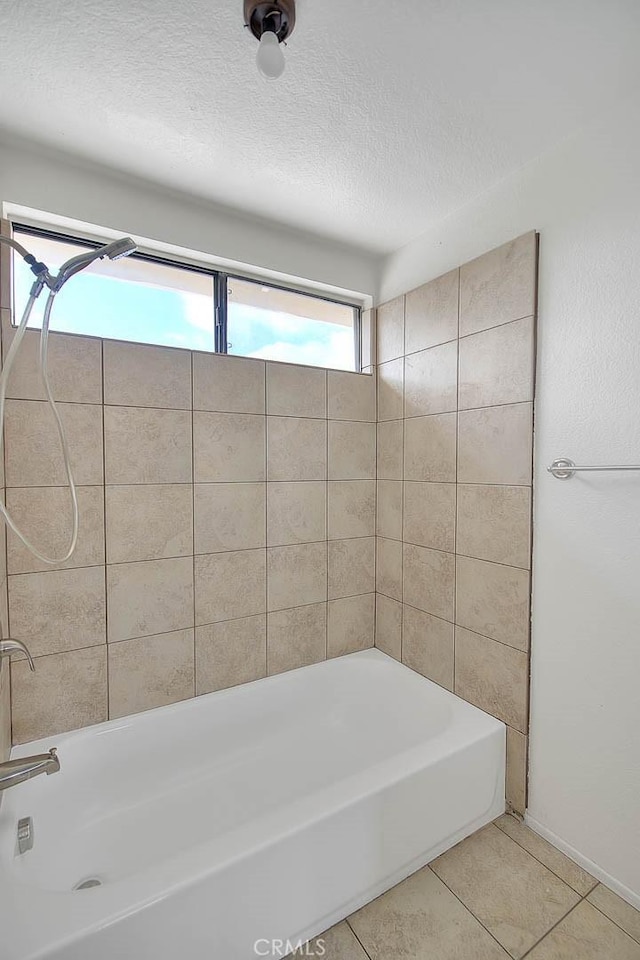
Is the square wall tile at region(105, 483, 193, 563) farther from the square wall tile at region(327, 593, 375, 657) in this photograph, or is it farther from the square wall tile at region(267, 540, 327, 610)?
the square wall tile at region(327, 593, 375, 657)

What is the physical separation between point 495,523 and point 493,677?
2.05 ft

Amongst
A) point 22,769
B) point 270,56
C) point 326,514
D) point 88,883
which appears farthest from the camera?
point 326,514

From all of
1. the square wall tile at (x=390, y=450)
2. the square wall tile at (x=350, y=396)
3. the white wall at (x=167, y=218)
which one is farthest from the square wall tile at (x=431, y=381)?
the white wall at (x=167, y=218)

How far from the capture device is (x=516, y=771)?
5.57 ft

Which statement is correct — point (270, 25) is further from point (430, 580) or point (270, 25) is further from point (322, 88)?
point (430, 580)

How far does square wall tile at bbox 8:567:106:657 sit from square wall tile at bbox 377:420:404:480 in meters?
1.40

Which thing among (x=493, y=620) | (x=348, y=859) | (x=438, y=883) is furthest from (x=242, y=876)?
(x=493, y=620)

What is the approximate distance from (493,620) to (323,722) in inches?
37.9

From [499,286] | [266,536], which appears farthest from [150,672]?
[499,286]

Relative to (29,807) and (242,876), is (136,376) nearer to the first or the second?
(29,807)

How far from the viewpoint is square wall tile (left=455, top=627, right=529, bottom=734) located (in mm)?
1670

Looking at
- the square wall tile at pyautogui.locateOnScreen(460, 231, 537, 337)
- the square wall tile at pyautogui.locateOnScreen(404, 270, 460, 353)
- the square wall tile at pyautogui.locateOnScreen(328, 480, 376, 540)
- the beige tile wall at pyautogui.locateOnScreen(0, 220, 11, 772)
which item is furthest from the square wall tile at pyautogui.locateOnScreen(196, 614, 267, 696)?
the square wall tile at pyautogui.locateOnScreen(460, 231, 537, 337)

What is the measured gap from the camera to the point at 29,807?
1387mm

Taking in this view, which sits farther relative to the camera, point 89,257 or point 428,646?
point 428,646
